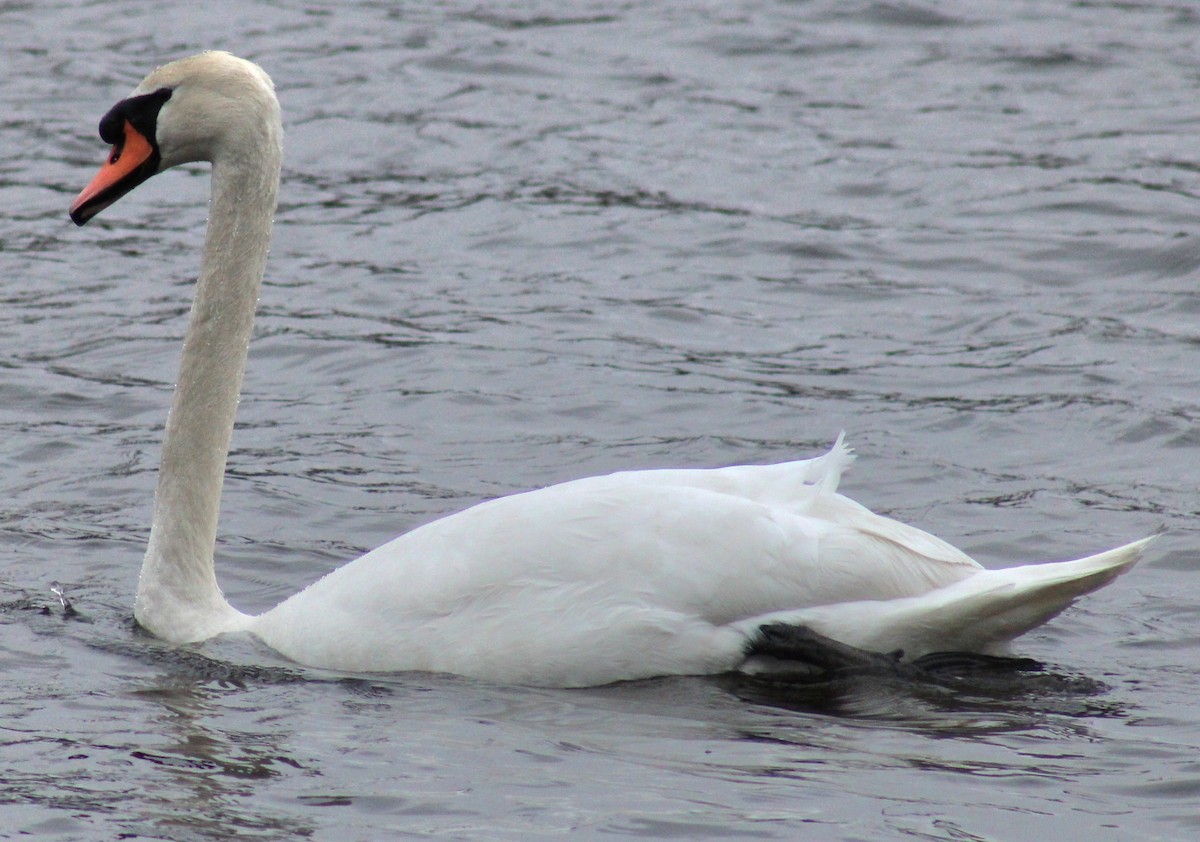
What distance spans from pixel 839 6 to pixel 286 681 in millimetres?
12745

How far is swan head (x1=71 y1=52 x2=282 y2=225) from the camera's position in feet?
21.5

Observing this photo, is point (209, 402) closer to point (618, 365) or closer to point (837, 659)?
point (837, 659)

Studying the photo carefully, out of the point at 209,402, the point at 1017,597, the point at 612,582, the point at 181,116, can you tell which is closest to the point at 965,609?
the point at 1017,597

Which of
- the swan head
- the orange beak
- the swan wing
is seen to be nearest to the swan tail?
the swan wing

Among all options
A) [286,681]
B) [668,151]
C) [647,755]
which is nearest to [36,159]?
[668,151]

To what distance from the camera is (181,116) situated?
21.6ft

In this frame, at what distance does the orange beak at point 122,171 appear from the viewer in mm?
6527

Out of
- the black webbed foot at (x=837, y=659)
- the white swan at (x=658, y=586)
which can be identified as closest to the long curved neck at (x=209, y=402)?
the white swan at (x=658, y=586)

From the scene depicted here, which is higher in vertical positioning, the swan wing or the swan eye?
the swan eye

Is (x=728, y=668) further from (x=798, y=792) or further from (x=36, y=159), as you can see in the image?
(x=36, y=159)

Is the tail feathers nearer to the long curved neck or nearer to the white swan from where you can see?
the white swan

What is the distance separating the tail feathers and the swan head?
8.03 feet

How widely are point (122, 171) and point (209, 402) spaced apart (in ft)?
2.80

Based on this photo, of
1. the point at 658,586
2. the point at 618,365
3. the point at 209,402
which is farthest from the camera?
the point at 618,365
